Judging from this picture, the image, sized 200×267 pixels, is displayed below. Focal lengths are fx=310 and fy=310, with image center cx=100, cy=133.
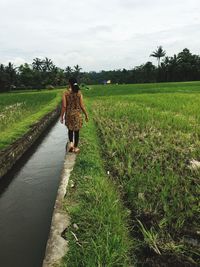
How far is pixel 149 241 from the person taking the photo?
3.10m

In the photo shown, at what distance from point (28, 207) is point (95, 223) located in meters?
2.08

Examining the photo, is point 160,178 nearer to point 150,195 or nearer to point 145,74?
point 150,195

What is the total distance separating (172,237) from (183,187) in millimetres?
1179

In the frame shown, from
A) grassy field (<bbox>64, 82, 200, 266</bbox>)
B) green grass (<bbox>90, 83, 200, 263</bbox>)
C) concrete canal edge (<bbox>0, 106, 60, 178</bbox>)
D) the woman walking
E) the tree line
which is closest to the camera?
grassy field (<bbox>64, 82, 200, 266</bbox>)

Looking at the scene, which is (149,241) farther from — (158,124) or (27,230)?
(158,124)

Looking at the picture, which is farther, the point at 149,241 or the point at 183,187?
the point at 183,187

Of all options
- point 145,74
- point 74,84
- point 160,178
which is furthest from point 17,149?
point 145,74

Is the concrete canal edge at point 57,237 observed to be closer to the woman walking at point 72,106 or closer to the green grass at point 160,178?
the green grass at point 160,178

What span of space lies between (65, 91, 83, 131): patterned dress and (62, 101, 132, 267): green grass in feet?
4.57

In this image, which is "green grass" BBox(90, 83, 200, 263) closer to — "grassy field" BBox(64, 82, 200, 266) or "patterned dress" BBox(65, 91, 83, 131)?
"grassy field" BBox(64, 82, 200, 266)

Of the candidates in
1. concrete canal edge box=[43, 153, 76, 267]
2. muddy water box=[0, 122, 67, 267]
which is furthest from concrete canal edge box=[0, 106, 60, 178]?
concrete canal edge box=[43, 153, 76, 267]

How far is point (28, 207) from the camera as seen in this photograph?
5.04 metres

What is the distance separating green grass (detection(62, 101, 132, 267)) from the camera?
2760 mm

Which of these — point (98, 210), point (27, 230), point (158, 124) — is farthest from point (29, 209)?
point (158, 124)
